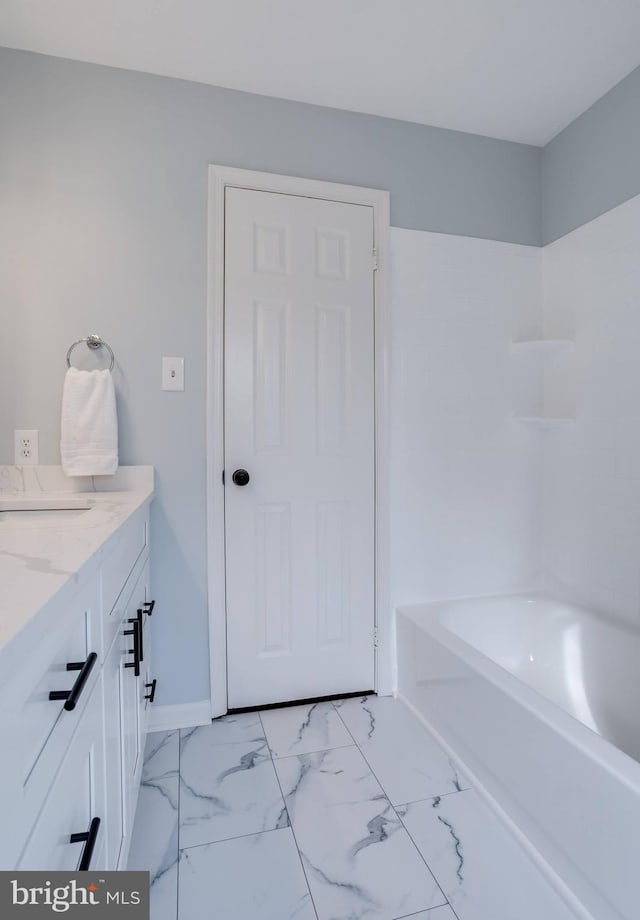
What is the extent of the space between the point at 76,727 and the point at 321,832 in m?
0.96

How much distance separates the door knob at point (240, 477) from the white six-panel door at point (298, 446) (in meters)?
0.03

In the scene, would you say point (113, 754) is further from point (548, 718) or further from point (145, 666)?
point (548, 718)

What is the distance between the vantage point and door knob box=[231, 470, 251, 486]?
72.6 inches

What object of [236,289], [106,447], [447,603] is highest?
[236,289]

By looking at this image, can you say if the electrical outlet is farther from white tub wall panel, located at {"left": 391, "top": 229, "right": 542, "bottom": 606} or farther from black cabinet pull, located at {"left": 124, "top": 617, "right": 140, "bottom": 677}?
white tub wall panel, located at {"left": 391, "top": 229, "right": 542, "bottom": 606}

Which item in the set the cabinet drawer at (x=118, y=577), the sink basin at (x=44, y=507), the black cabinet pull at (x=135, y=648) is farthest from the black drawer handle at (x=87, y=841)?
the sink basin at (x=44, y=507)

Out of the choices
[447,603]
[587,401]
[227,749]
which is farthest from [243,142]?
[227,749]

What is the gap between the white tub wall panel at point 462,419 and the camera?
2.06 meters

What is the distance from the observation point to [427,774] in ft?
5.08

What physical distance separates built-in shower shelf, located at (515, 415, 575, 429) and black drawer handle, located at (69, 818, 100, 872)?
2.06 meters

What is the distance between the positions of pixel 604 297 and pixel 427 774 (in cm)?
189

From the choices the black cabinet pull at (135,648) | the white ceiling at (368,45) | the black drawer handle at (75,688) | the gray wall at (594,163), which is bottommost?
the black cabinet pull at (135,648)

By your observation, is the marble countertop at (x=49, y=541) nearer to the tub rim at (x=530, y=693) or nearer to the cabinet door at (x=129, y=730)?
the cabinet door at (x=129, y=730)

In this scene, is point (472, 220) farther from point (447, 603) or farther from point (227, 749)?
point (227, 749)
